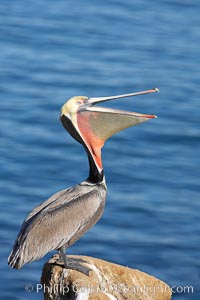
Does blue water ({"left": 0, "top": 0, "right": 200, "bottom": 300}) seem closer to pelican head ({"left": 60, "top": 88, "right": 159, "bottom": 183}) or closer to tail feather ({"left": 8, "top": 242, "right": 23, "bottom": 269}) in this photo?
tail feather ({"left": 8, "top": 242, "right": 23, "bottom": 269})

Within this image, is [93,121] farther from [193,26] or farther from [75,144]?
[193,26]

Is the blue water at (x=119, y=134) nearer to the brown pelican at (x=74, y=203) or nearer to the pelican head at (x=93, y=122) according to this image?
the brown pelican at (x=74, y=203)

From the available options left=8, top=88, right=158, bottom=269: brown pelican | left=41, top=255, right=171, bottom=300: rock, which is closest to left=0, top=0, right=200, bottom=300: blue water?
left=8, top=88, right=158, bottom=269: brown pelican

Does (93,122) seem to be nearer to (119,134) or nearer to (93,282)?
(93,282)

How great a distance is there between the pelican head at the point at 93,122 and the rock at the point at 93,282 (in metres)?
0.92

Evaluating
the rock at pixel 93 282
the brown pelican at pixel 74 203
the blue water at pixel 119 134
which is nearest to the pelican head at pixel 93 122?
the brown pelican at pixel 74 203

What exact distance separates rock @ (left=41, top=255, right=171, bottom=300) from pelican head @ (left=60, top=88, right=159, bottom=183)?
922 mm

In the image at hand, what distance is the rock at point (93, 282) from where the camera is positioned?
32.4 feet

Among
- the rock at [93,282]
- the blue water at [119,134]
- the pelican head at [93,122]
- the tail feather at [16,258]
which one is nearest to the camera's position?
the rock at [93,282]

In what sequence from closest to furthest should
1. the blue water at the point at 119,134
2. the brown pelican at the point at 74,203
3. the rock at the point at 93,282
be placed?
1. the rock at the point at 93,282
2. the brown pelican at the point at 74,203
3. the blue water at the point at 119,134

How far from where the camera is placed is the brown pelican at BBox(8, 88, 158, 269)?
10.4m

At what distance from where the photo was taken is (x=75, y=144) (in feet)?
56.4

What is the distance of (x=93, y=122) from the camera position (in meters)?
10.7

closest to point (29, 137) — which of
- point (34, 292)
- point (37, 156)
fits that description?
A: point (37, 156)
